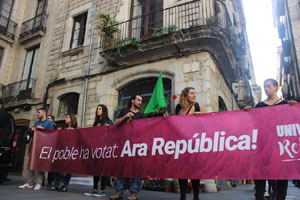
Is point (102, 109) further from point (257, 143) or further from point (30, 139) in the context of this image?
point (257, 143)

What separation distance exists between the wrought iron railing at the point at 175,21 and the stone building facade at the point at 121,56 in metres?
0.03

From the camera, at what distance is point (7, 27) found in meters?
13.0

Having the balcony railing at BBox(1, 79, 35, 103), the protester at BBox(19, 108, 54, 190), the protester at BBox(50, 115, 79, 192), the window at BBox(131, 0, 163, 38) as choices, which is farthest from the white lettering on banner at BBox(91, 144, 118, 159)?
the balcony railing at BBox(1, 79, 35, 103)

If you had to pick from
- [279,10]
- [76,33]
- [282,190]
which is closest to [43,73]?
[76,33]

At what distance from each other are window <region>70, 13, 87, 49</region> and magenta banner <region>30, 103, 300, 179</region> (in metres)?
7.56

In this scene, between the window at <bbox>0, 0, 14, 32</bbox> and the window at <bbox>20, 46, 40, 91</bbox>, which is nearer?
the window at <bbox>20, 46, 40, 91</bbox>

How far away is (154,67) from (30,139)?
4.50 m

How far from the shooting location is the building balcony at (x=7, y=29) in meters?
12.7

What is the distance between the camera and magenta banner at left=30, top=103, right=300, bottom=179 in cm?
293

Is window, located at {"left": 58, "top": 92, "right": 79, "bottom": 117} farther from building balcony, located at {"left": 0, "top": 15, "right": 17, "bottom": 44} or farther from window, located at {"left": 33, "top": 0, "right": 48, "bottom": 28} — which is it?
building balcony, located at {"left": 0, "top": 15, "right": 17, "bottom": 44}

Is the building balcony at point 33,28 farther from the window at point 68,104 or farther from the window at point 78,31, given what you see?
the window at point 68,104

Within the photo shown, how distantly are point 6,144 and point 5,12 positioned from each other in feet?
36.1

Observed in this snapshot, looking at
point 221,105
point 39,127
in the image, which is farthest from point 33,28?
point 221,105

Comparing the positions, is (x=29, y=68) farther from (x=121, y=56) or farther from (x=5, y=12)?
(x=121, y=56)
